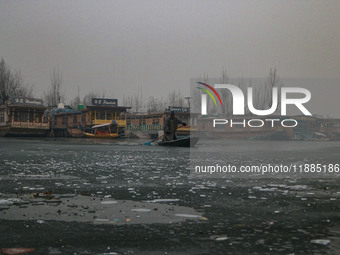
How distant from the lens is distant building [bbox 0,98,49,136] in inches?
2621

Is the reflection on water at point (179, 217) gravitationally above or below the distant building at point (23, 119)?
below

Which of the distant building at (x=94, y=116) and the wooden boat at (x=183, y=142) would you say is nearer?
the wooden boat at (x=183, y=142)

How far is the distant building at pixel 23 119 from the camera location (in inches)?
2621

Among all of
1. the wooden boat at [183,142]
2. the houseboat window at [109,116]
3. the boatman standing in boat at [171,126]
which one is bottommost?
the wooden boat at [183,142]

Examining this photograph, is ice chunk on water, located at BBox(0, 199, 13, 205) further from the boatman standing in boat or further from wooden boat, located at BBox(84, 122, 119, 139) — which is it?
wooden boat, located at BBox(84, 122, 119, 139)

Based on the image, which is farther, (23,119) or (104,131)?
(23,119)

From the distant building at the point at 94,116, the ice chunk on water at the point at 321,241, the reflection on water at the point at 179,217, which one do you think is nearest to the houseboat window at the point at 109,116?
the distant building at the point at 94,116

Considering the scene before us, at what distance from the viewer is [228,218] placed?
4434mm

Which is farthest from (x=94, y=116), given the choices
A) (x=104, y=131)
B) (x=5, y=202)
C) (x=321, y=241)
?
(x=321, y=241)

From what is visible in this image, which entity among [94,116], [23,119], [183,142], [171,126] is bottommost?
[183,142]

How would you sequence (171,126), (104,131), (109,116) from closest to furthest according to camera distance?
Result: (171,126), (104,131), (109,116)

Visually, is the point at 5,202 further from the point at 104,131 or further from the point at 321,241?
the point at 104,131

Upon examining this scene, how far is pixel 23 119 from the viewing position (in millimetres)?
70125

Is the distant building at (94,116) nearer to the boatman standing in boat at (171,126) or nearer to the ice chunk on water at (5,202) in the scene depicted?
the boatman standing in boat at (171,126)
